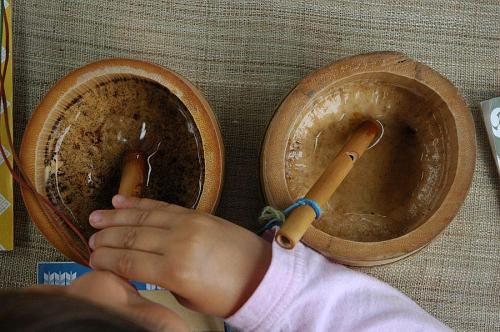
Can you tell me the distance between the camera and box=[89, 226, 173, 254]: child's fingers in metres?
0.41

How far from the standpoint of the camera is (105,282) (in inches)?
15.4

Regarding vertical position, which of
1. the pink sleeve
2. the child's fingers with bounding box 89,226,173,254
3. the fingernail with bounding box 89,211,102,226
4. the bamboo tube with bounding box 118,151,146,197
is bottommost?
the pink sleeve

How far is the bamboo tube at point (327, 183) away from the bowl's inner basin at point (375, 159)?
0.09 feet

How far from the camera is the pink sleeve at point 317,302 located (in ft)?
1.38

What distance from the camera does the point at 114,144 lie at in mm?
507

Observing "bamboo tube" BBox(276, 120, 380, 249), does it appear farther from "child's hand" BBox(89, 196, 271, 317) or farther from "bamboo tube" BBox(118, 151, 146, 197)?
"bamboo tube" BBox(118, 151, 146, 197)

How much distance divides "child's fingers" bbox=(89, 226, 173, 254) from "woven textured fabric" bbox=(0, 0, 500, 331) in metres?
0.15

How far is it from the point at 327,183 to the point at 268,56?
19 centimetres

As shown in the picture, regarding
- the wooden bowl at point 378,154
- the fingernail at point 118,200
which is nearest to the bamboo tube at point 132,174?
the fingernail at point 118,200

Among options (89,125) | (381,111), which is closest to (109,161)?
(89,125)

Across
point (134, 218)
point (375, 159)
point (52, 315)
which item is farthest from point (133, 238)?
point (375, 159)

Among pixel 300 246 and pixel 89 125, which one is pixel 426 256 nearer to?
pixel 300 246

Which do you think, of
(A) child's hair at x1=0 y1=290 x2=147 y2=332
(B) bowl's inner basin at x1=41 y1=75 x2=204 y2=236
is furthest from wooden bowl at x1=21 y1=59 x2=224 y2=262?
(A) child's hair at x1=0 y1=290 x2=147 y2=332

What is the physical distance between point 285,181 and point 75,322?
0.21m
